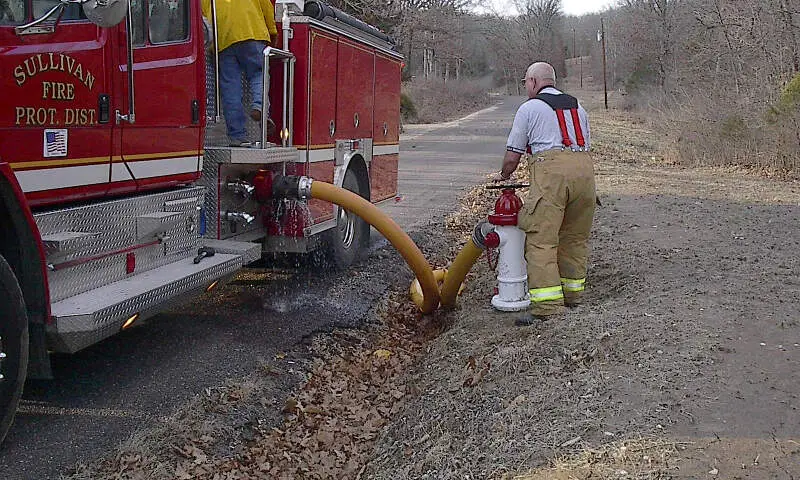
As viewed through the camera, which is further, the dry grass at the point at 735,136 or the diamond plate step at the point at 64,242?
the dry grass at the point at 735,136

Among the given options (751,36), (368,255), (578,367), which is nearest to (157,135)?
(578,367)

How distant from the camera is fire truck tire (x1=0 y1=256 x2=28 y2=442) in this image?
4.00 metres

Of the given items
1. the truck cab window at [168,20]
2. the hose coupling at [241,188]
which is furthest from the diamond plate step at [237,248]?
the truck cab window at [168,20]

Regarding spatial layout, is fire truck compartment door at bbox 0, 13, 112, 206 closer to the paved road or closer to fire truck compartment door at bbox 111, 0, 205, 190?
fire truck compartment door at bbox 111, 0, 205, 190

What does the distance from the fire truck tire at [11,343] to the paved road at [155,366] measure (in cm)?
31

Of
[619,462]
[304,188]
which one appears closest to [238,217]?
[304,188]

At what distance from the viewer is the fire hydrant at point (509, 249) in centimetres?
612

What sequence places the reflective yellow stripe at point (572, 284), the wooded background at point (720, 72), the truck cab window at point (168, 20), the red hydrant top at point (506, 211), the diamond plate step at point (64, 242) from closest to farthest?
1. the diamond plate step at point (64, 242)
2. the truck cab window at point (168, 20)
3. the red hydrant top at point (506, 211)
4. the reflective yellow stripe at point (572, 284)
5. the wooded background at point (720, 72)

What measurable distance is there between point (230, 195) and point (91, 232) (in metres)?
1.86

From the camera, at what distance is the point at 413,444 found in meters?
4.55

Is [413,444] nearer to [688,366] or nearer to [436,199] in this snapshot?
[688,366]

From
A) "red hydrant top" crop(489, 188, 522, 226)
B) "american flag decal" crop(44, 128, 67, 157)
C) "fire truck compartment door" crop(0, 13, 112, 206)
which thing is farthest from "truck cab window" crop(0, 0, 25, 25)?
"red hydrant top" crop(489, 188, 522, 226)

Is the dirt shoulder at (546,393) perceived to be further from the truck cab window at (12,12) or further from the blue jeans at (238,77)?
the truck cab window at (12,12)

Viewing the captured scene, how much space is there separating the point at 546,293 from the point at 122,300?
9.09 ft
